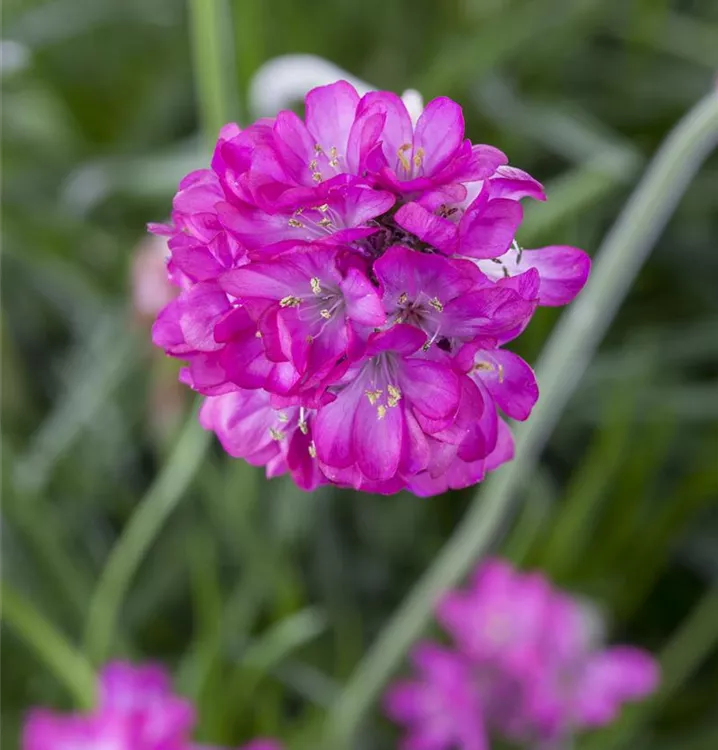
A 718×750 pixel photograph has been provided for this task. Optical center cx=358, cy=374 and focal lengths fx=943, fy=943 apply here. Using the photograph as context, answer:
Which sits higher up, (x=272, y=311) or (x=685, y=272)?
(x=272, y=311)

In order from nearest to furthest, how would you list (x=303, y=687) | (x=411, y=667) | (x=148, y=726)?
1. (x=148, y=726)
2. (x=303, y=687)
3. (x=411, y=667)

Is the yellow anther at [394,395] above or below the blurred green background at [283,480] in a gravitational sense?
above

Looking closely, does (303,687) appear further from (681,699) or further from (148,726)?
(681,699)

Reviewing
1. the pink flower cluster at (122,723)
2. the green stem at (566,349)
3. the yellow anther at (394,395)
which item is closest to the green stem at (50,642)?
the pink flower cluster at (122,723)

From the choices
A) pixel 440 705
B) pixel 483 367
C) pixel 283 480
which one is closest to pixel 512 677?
pixel 440 705

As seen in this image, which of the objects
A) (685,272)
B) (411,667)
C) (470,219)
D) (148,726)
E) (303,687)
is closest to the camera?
(470,219)

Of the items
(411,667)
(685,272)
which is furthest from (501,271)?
(685,272)

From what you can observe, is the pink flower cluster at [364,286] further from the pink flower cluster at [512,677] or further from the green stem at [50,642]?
the pink flower cluster at [512,677]
